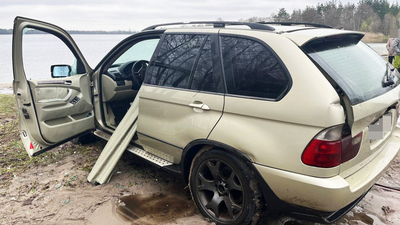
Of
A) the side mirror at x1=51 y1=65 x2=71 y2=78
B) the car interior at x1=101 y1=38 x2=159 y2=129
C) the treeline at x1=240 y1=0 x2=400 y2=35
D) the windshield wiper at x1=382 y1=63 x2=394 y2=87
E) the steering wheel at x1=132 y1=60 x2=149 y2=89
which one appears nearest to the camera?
the windshield wiper at x1=382 y1=63 x2=394 y2=87

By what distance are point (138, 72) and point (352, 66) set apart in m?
3.07

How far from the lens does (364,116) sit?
6.92 feet

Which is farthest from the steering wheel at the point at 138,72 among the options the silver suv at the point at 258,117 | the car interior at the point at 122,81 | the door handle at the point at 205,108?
the door handle at the point at 205,108

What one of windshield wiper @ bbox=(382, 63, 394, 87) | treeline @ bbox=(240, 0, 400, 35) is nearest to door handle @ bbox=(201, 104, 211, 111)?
windshield wiper @ bbox=(382, 63, 394, 87)

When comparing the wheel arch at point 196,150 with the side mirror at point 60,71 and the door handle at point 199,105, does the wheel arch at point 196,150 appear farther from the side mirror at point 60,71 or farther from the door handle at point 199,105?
the side mirror at point 60,71

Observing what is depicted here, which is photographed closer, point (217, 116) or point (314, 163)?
point (314, 163)

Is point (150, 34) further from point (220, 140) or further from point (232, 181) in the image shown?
point (232, 181)

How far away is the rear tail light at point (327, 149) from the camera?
1.98 m

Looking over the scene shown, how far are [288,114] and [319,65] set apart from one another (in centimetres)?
43

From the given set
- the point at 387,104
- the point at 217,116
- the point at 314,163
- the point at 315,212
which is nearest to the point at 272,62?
the point at 217,116

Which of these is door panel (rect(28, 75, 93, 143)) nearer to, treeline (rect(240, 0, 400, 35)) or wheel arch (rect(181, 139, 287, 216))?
wheel arch (rect(181, 139, 287, 216))

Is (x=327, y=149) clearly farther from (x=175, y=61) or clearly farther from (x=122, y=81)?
(x=122, y=81)

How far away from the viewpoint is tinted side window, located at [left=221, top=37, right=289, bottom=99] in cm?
222

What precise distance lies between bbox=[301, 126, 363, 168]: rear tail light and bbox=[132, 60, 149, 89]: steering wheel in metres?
3.05
